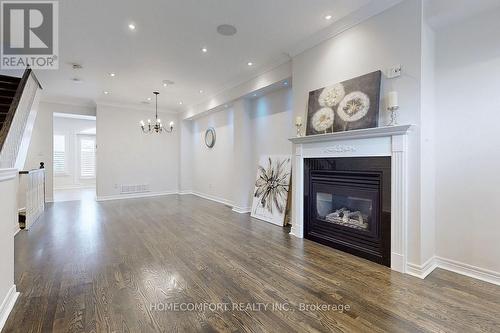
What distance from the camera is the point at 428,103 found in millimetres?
2662

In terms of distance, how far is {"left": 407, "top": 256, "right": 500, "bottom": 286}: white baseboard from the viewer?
2402 millimetres

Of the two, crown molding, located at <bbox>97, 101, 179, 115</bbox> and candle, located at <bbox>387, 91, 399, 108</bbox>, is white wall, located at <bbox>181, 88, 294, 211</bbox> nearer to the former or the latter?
candle, located at <bbox>387, 91, 399, 108</bbox>

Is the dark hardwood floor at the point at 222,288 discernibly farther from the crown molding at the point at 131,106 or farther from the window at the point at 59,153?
the window at the point at 59,153

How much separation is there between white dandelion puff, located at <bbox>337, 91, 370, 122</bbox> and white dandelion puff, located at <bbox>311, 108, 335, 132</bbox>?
5.6 inches

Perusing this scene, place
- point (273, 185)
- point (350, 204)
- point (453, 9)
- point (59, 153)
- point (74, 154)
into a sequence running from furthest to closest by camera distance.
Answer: point (74, 154), point (59, 153), point (273, 185), point (350, 204), point (453, 9)

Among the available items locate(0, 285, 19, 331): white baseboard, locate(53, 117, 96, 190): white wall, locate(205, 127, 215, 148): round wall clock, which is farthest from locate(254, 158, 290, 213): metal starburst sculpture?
locate(53, 117, 96, 190): white wall

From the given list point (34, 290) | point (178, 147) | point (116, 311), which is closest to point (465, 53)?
point (116, 311)

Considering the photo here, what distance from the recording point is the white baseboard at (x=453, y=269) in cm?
240

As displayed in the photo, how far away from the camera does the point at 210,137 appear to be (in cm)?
748

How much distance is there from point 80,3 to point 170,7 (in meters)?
1.07

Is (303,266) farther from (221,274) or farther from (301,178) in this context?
(301,178)

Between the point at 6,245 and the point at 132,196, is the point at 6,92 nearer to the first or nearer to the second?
the point at 132,196

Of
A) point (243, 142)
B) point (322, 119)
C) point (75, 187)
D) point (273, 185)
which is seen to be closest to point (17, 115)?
point (243, 142)

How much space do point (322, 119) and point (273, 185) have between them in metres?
1.95
